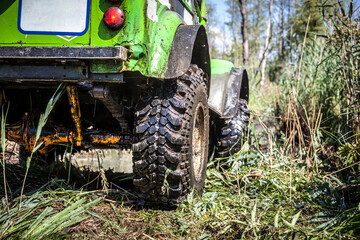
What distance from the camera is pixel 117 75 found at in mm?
2006

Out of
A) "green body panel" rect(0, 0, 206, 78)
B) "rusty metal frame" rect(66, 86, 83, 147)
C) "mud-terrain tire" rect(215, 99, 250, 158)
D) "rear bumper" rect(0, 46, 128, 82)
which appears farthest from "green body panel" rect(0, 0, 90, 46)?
"mud-terrain tire" rect(215, 99, 250, 158)

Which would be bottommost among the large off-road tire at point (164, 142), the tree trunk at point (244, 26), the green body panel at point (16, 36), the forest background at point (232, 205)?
the forest background at point (232, 205)

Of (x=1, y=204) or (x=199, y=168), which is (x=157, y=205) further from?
(x=1, y=204)

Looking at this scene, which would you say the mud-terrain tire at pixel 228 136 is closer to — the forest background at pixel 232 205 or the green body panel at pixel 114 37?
the forest background at pixel 232 205

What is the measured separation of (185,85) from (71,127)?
3.25 feet

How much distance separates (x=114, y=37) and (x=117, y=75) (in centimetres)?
23

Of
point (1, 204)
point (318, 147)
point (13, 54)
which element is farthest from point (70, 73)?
point (318, 147)

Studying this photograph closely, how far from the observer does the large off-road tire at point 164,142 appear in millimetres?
2178

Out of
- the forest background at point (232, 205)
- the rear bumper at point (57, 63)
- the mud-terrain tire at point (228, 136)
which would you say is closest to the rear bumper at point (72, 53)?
the rear bumper at point (57, 63)

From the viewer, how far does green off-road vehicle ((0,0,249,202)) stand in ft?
6.58

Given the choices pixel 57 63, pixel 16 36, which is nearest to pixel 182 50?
pixel 57 63

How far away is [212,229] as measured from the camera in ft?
6.58

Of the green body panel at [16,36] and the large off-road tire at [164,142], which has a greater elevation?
the green body panel at [16,36]

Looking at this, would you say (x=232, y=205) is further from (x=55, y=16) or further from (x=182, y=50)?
(x=55, y=16)
